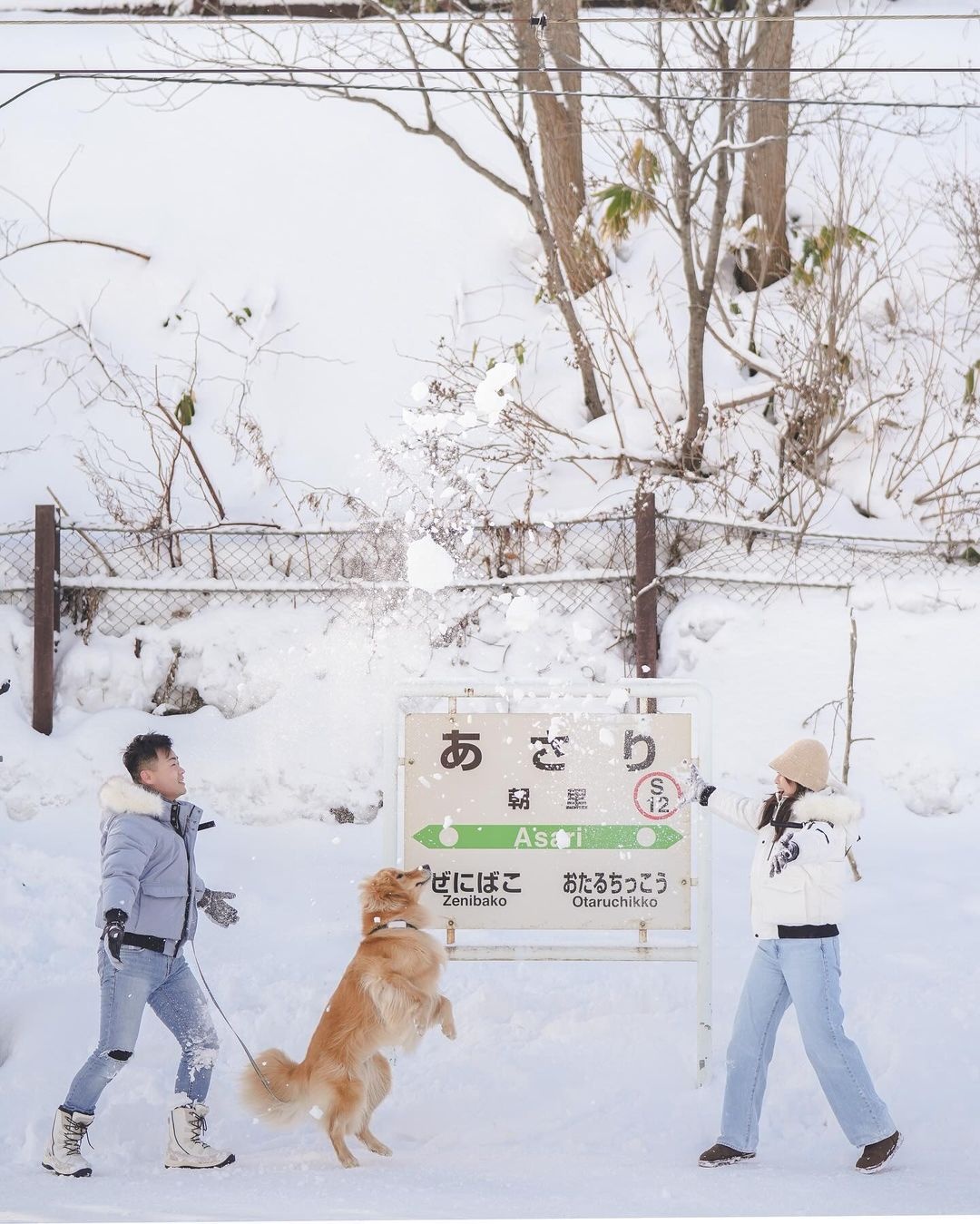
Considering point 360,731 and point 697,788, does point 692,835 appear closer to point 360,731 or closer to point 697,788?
point 697,788

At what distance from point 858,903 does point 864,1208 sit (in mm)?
3031

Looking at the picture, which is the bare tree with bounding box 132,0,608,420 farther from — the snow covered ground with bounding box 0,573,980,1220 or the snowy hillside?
the snow covered ground with bounding box 0,573,980,1220

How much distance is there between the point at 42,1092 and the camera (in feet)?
16.1

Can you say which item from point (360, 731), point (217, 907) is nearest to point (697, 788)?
point (217, 907)

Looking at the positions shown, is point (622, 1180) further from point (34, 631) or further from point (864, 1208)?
point (34, 631)

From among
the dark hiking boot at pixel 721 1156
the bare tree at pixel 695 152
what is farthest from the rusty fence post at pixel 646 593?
the dark hiking boot at pixel 721 1156

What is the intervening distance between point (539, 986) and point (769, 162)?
891cm

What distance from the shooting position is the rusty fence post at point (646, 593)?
26.5ft

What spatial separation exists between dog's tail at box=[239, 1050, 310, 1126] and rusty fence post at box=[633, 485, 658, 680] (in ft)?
14.4

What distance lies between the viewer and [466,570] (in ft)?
29.0

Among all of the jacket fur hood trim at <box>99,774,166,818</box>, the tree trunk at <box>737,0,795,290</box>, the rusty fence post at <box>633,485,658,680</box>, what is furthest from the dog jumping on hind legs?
the tree trunk at <box>737,0,795,290</box>

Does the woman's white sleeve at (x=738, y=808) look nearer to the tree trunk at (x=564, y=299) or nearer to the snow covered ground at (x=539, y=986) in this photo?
the snow covered ground at (x=539, y=986)

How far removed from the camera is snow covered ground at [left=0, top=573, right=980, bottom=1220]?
13.0 feet

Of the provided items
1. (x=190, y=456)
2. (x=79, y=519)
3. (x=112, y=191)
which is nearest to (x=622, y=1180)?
(x=79, y=519)
